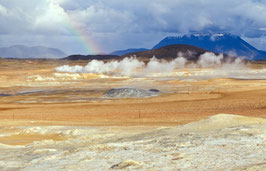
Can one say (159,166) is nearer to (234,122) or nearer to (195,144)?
(195,144)

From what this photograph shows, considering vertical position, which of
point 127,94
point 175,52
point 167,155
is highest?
point 175,52

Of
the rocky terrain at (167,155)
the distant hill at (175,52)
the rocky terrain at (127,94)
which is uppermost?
the distant hill at (175,52)

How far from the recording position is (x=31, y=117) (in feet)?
117

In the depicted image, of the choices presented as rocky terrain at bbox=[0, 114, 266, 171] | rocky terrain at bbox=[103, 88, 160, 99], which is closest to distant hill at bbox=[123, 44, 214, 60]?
rocky terrain at bbox=[103, 88, 160, 99]

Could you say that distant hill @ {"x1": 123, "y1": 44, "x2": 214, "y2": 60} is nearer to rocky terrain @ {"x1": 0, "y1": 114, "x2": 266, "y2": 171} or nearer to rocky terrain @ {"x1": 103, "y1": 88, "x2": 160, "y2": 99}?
rocky terrain @ {"x1": 103, "y1": 88, "x2": 160, "y2": 99}

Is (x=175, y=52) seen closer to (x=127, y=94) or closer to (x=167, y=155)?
(x=127, y=94)

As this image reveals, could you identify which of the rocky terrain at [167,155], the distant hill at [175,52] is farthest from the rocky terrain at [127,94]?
the distant hill at [175,52]

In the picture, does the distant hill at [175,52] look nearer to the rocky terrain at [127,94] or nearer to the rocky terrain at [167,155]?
the rocky terrain at [127,94]

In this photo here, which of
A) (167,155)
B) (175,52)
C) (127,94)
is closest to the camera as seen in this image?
(167,155)

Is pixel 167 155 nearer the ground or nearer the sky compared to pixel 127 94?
nearer the sky

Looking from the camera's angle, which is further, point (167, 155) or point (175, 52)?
point (175, 52)

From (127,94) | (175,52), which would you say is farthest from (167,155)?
(175,52)

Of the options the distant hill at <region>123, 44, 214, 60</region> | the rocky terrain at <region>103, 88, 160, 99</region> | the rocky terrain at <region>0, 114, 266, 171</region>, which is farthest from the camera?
the distant hill at <region>123, 44, 214, 60</region>

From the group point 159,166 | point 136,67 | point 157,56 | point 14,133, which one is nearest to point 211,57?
point 157,56
